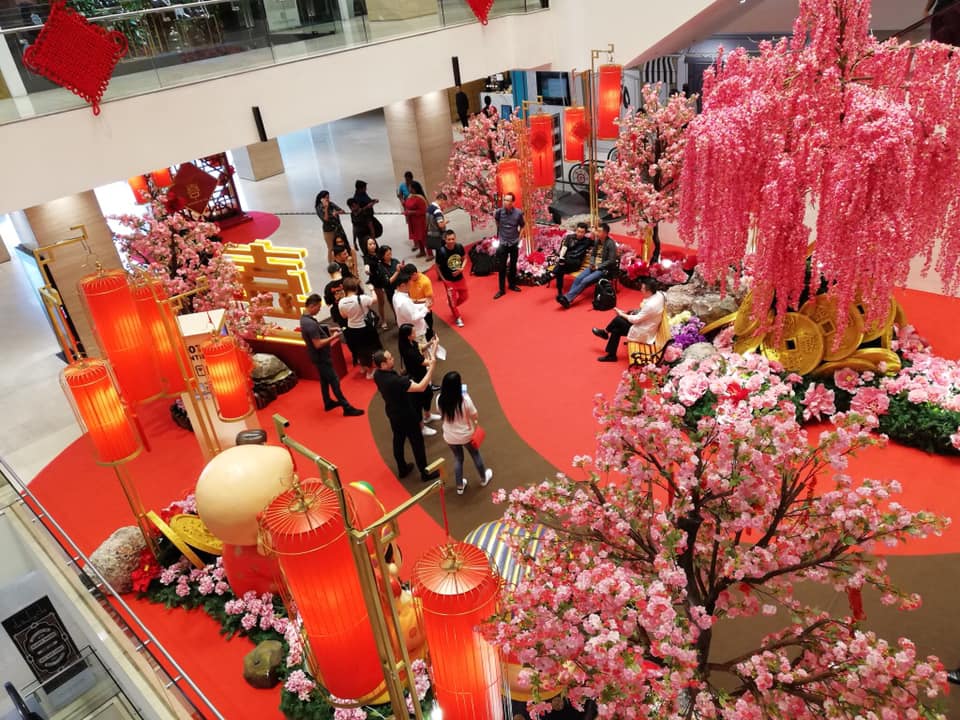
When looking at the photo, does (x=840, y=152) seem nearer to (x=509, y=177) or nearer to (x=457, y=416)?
(x=457, y=416)

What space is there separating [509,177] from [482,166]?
37.2 inches

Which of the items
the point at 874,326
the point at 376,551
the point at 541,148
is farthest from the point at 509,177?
the point at 376,551

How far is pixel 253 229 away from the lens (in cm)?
1373

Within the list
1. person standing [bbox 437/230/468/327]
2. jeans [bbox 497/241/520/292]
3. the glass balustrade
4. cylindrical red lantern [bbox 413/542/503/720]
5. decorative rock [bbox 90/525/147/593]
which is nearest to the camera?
cylindrical red lantern [bbox 413/542/503/720]

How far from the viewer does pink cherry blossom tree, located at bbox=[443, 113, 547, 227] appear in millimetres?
10500

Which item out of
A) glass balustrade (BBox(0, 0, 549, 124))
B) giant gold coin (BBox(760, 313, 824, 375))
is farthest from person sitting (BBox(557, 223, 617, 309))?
glass balustrade (BBox(0, 0, 549, 124))

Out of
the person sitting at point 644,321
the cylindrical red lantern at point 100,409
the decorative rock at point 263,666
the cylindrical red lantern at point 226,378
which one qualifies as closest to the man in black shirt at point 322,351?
the cylindrical red lantern at point 226,378

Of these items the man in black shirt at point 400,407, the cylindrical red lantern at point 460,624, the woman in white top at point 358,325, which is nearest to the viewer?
the cylindrical red lantern at point 460,624

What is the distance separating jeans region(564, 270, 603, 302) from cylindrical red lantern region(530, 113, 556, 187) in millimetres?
1773

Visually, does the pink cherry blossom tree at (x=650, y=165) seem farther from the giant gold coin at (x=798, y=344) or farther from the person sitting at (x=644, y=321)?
the giant gold coin at (x=798, y=344)

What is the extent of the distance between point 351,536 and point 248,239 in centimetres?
1180

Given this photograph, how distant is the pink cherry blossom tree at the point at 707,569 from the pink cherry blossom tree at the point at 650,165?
20.5ft

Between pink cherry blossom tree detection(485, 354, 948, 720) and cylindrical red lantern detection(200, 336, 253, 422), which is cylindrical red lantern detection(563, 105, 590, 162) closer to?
cylindrical red lantern detection(200, 336, 253, 422)

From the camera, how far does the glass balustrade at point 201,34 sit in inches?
264
